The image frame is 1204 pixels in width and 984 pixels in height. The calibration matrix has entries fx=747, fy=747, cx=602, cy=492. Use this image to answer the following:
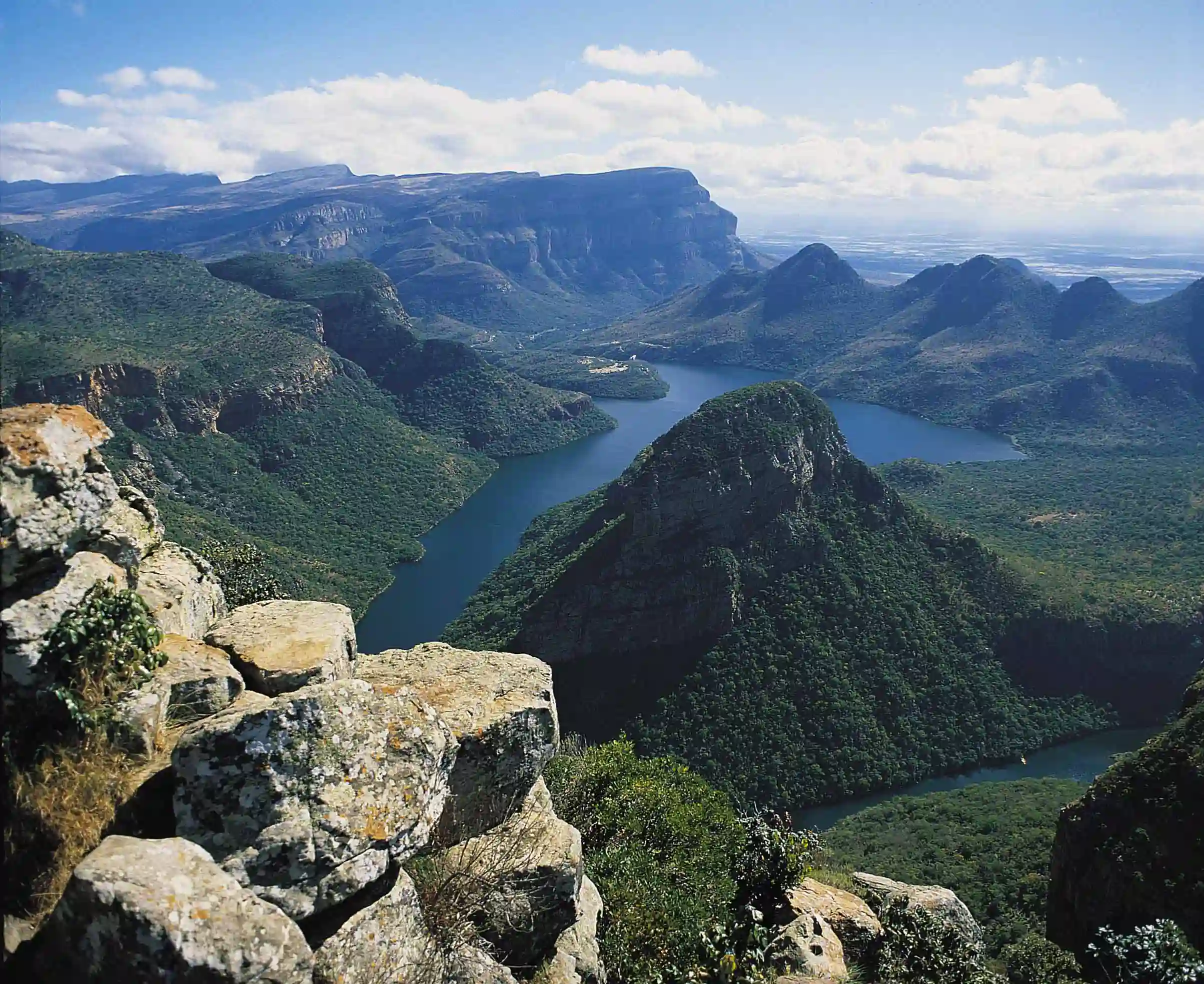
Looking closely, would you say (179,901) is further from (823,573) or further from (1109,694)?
(1109,694)

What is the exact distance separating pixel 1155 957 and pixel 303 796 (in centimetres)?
1763

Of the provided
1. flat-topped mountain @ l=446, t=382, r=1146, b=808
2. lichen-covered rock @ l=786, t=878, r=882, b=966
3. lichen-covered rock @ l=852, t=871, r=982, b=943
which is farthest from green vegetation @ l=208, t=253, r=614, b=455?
lichen-covered rock @ l=786, t=878, r=882, b=966

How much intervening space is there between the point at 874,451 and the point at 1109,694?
294 ft

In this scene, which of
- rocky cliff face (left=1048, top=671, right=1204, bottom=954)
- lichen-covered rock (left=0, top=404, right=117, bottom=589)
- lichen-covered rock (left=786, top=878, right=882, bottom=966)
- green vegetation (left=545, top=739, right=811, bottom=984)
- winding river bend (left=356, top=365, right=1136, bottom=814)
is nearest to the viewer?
lichen-covered rock (left=0, top=404, right=117, bottom=589)

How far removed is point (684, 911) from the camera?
1449cm

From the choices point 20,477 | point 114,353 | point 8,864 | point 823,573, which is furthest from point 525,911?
point 114,353

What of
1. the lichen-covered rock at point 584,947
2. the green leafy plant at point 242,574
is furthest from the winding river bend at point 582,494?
the lichen-covered rock at point 584,947

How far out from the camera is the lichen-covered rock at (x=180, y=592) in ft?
37.5

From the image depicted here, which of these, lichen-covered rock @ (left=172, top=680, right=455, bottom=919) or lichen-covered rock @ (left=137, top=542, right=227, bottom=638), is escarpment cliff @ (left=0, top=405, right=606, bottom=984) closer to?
lichen-covered rock @ (left=172, top=680, right=455, bottom=919)

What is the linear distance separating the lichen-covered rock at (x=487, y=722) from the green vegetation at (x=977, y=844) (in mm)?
21547

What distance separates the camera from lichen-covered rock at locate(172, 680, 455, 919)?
7695mm

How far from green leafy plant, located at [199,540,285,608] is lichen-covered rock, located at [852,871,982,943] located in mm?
20993

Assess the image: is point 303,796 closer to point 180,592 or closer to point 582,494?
point 180,592

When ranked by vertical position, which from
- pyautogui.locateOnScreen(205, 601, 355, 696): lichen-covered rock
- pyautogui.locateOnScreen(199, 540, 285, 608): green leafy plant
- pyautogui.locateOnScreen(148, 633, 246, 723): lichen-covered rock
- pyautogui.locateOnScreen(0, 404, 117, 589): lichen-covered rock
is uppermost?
pyautogui.locateOnScreen(0, 404, 117, 589): lichen-covered rock
